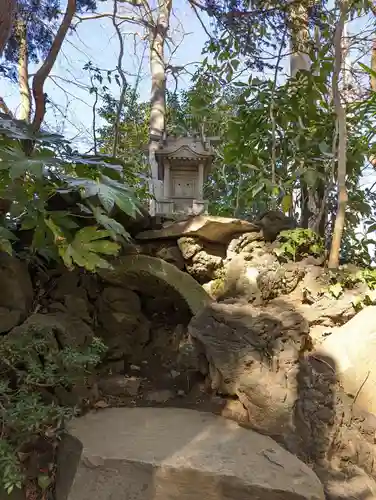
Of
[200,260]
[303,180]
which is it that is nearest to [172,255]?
[200,260]

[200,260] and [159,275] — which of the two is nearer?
[159,275]

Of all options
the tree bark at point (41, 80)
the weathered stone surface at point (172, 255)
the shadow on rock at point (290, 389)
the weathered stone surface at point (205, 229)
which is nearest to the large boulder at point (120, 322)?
the weathered stone surface at point (172, 255)

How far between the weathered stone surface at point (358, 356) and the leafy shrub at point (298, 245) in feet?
2.43

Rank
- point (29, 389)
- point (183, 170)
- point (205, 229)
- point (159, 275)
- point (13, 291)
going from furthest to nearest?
point (183, 170) → point (205, 229) → point (159, 275) → point (13, 291) → point (29, 389)

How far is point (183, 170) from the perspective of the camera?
5.81 meters

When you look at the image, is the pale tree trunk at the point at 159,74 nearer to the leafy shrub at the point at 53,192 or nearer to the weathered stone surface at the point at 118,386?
the leafy shrub at the point at 53,192

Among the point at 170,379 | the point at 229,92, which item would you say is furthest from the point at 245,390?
the point at 229,92

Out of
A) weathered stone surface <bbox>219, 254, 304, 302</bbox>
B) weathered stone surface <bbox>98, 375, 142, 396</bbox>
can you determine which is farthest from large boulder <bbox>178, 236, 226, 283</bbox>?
weathered stone surface <bbox>98, 375, 142, 396</bbox>

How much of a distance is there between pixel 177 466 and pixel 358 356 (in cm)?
137

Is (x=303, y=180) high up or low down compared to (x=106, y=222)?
up

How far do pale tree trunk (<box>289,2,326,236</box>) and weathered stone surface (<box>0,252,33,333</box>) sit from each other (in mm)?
2442

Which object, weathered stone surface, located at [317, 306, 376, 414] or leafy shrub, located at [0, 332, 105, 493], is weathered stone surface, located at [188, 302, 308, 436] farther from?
leafy shrub, located at [0, 332, 105, 493]

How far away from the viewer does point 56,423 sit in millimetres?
2225

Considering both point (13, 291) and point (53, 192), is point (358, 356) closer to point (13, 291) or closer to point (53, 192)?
point (53, 192)
